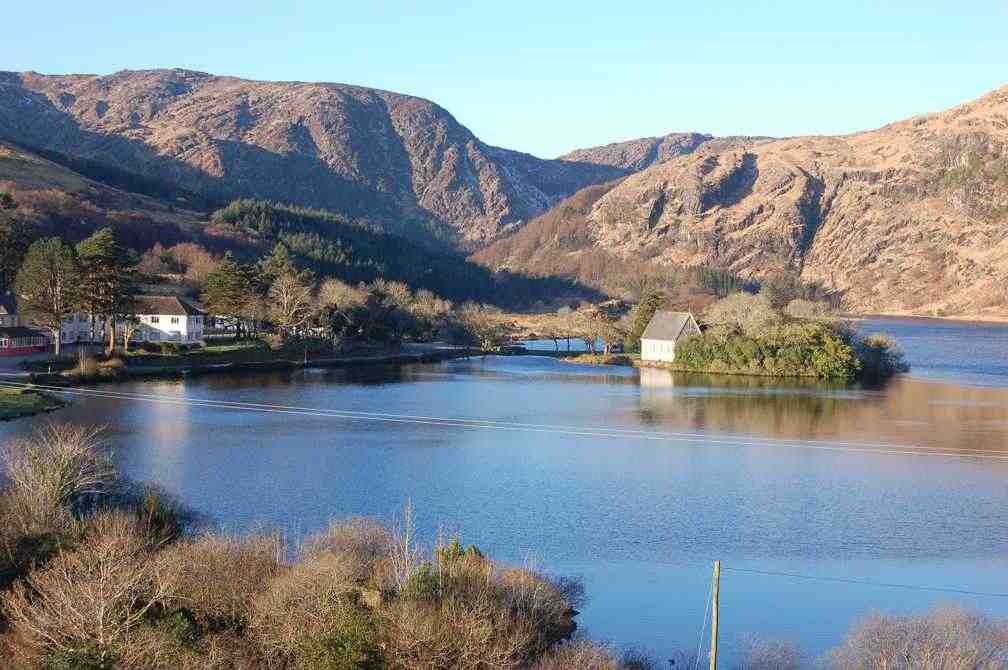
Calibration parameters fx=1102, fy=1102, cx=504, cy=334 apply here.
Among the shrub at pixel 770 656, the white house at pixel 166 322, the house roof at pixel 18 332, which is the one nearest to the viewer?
Answer: the shrub at pixel 770 656

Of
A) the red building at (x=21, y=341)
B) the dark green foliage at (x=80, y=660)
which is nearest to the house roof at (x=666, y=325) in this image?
the red building at (x=21, y=341)

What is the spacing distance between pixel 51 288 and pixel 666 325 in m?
41.9

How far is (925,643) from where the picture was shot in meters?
17.5

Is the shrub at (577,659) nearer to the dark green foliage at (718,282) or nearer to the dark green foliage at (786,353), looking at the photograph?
the dark green foliage at (786,353)

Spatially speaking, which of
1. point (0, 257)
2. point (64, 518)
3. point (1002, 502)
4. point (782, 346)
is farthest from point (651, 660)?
point (0, 257)

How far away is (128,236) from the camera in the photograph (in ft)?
392

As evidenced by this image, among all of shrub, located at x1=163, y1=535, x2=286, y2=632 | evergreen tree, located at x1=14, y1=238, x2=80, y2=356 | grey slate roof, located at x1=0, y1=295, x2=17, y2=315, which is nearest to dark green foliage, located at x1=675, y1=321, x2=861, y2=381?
evergreen tree, located at x1=14, y1=238, x2=80, y2=356

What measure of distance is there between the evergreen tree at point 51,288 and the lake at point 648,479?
29.8ft

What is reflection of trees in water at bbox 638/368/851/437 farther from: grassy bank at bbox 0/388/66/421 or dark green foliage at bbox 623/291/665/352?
grassy bank at bbox 0/388/66/421

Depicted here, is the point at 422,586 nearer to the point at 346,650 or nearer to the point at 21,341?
the point at 346,650

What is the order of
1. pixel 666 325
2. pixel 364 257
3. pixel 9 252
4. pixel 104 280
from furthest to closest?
pixel 364 257, pixel 666 325, pixel 9 252, pixel 104 280

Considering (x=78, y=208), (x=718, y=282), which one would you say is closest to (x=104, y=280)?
(x=78, y=208)

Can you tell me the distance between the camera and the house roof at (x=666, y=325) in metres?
79.6

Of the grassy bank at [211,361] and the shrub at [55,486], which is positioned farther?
the grassy bank at [211,361]
